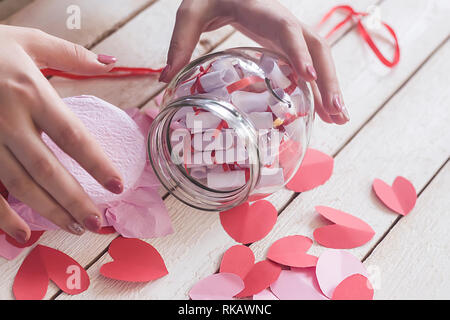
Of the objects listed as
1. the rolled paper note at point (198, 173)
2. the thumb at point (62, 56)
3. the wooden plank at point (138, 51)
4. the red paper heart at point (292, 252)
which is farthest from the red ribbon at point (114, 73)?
the red paper heart at point (292, 252)

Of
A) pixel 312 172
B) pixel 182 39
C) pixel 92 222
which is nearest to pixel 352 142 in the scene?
pixel 312 172

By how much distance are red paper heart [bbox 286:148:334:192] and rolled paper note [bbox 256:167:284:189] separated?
89 millimetres

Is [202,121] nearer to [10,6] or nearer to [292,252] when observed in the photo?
[292,252]

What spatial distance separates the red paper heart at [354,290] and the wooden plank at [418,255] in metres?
0.02

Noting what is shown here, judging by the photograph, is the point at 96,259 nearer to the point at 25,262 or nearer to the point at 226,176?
the point at 25,262

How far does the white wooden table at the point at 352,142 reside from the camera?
65 cm

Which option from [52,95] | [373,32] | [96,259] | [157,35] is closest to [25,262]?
[96,259]

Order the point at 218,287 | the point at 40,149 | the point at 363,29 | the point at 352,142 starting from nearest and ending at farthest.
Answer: the point at 40,149 < the point at 218,287 < the point at 352,142 < the point at 363,29

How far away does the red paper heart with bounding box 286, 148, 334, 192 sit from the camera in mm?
718

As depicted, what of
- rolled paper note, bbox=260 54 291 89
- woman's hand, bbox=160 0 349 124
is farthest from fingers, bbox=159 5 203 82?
rolled paper note, bbox=260 54 291 89

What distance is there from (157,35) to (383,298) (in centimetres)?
53

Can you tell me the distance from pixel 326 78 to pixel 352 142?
0.42 ft

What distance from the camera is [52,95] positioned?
1.75ft

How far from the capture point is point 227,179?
626 millimetres
